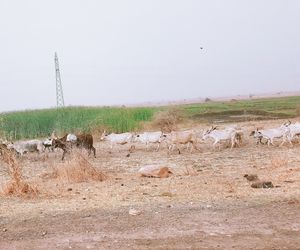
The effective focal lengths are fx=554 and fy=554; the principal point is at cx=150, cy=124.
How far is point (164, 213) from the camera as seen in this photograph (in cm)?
975

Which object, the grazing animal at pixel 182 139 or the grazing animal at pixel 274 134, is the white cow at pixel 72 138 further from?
the grazing animal at pixel 274 134

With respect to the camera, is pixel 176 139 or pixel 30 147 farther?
pixel 30 147

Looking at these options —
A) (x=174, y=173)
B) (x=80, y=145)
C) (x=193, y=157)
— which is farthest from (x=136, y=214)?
(x=80, y=145)

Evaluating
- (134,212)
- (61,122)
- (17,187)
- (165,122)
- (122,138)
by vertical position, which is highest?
(61,122)

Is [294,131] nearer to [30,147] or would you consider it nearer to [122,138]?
[122,138]

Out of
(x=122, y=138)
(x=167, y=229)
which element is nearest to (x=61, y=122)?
(x=122, y=138)

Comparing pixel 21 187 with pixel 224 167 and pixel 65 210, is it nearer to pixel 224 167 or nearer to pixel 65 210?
pixel 65 210

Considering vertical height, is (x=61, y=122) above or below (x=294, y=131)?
above

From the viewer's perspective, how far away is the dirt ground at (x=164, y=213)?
830cm

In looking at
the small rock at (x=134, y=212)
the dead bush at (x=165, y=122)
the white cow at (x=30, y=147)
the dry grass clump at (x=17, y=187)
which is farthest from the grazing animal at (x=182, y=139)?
the small rock at (x=134, y=212)

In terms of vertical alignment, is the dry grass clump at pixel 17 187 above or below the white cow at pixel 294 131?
above

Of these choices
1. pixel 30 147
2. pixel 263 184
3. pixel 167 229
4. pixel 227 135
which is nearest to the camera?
pixel 167 229

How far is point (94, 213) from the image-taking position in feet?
32.7

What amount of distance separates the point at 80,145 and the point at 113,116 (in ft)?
38.8
